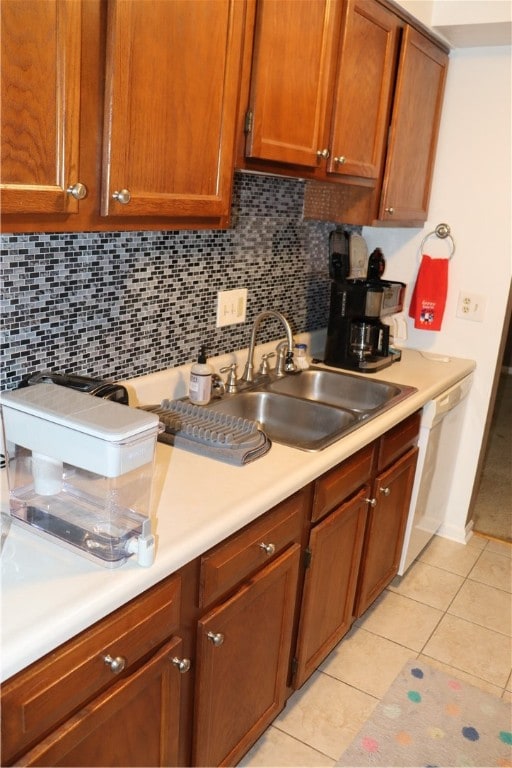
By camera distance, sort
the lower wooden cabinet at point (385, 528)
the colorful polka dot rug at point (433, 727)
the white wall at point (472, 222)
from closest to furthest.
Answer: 1. the colorful polka dot rug at point (433, 727)
2. the lower wooden cabinet at point (385, 528)
3. the white wall at point (472, 222)

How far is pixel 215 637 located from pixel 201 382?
0.79 metres

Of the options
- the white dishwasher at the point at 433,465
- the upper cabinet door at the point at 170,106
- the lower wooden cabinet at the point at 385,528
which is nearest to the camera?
the upper cabinet door at the point at 170,106

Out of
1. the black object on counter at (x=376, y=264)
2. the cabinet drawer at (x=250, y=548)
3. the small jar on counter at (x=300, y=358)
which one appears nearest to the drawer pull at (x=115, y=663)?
the cabinet drawer at (x=250, y=548)

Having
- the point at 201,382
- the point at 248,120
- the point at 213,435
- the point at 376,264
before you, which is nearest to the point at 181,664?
the point at 213,435

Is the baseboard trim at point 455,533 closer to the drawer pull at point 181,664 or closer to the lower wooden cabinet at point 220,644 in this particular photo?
the lower wooden cabinet at point 220,644

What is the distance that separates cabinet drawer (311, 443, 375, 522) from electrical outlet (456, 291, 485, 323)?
110 centimetres

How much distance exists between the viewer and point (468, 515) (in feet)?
10.3

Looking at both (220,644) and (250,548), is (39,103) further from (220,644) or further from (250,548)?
(220,644)

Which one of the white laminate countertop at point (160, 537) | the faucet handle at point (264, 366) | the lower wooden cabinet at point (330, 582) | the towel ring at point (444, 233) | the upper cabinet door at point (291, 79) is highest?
the upper cabinet door at point (291, 79)

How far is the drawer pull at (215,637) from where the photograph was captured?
141 centimetres

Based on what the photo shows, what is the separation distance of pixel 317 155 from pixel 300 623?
1.33 metres

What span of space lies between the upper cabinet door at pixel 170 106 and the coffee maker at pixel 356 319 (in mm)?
1088

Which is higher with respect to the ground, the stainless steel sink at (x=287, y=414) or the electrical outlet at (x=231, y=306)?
the electrical outlet at (x=231, y=306)

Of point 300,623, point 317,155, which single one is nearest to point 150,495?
point 300,623
